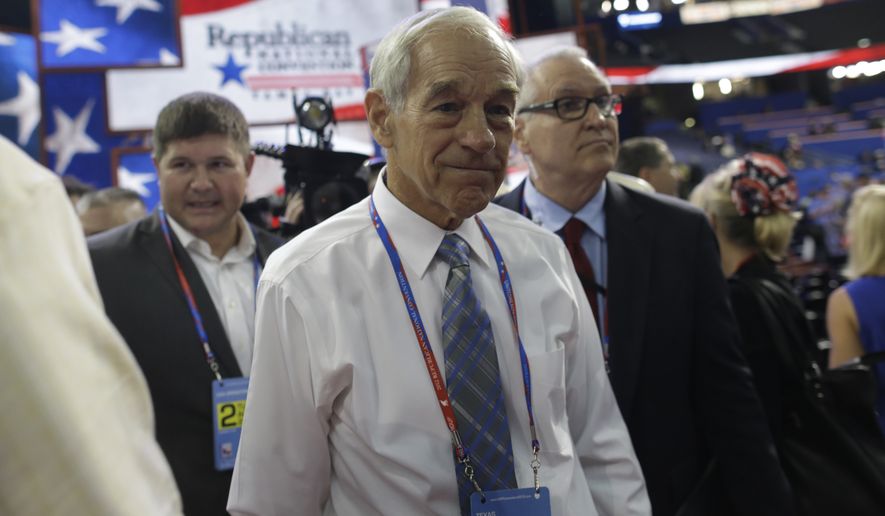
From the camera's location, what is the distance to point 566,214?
2.22m

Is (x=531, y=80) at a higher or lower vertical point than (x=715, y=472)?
higher

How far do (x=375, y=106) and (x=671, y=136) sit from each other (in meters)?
19.7

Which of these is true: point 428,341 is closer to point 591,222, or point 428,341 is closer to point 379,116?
point 379,116

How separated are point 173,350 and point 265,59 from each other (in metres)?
4.04

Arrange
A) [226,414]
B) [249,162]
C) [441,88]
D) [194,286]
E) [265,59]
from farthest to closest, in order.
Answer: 1. [265,59]
2. [249,162]
3. [194,286]
4. [226,414]
5. [441,88]

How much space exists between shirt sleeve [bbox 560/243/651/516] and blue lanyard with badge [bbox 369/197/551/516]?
18 cm

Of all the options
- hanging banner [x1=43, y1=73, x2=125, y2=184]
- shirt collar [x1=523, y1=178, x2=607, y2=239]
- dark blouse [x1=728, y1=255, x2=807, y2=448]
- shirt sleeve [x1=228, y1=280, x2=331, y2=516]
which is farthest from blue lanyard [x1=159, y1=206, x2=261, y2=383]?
hanging banner [x1=43, y1=73, x2=125, y2=184]

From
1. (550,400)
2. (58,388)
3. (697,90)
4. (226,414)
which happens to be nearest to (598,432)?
(550,400)

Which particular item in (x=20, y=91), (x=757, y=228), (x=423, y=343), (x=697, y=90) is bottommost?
(x=423, y=343)

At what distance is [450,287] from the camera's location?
1476 mm

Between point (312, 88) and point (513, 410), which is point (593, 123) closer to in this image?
point (513, 410)

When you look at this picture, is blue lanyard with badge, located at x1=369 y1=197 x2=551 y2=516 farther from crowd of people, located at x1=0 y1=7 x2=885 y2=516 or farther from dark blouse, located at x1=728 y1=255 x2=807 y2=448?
dark blouse, located at x1=728 y1=255 x2=807 y2=448

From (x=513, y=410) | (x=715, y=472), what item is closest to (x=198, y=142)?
(x=513, y=410)

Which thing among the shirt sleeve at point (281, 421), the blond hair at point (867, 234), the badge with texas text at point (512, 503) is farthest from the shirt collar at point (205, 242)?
the blond hair at point (867, 234)
